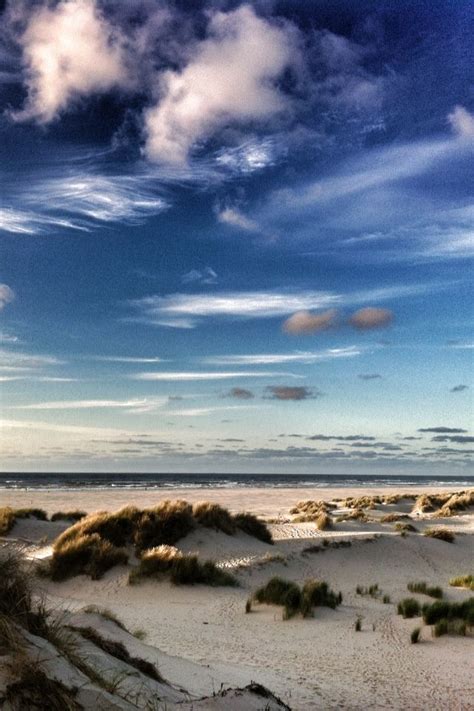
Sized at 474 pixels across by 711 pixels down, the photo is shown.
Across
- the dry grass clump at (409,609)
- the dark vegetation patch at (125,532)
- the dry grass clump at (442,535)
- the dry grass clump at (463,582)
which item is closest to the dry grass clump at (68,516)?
the dark vegetation patch at (125,532)

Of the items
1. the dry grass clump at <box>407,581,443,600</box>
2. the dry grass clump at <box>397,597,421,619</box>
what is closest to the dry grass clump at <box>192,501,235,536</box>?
the dry grass clump at <box>407,581,443,600</box>

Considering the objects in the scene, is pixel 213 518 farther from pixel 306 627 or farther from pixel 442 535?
pixel 306 627

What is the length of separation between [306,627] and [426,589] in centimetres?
450

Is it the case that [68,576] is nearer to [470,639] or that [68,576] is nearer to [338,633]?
[338,633]

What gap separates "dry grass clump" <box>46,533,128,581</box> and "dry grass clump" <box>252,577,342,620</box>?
401cm

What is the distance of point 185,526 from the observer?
55.0ft

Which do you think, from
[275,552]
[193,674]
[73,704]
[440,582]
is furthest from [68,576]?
[73,704]

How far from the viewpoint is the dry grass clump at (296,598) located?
10.2 metres

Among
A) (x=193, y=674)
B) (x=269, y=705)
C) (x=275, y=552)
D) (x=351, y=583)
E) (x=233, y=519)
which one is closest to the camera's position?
(x=269, y=705)

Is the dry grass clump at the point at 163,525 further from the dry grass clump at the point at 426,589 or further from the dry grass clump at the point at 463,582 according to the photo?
the dry grass clump at the point at 463,582

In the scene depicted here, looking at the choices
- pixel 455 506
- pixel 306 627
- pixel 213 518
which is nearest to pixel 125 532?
pixel 213 518

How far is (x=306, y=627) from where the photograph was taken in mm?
9547

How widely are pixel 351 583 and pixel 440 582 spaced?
7.87 feet

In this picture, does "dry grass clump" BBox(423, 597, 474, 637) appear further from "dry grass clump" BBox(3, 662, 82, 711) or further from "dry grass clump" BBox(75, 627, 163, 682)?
"dry grass clump" BBox(3, 662, 82, 711)
